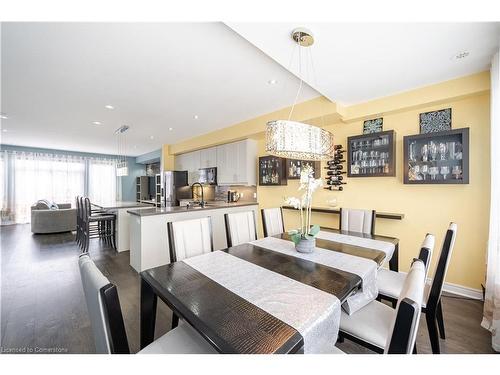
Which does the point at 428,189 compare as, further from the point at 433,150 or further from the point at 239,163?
the point at 239,163

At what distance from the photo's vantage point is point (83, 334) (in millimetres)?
1833

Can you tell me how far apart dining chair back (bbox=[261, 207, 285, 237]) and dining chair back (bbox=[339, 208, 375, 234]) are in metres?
0.80

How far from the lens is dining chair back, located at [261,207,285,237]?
2697 millimetres

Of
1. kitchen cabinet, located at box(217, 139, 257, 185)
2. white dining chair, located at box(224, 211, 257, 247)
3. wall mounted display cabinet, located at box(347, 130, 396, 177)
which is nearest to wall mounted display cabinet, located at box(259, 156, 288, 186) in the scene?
kitchen cabinet, located at box(217, 139, 257, 185)

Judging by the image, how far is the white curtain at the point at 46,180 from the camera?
7.01 m

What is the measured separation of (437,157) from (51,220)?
8.25 metres

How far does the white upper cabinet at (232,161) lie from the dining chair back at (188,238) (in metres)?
2.54

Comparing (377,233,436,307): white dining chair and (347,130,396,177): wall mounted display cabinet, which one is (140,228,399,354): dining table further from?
(347,130,396,177): wall mounted display cabinet

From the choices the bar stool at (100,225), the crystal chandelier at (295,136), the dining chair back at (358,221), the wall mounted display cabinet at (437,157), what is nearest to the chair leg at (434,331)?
the dining chair back at (358,221)

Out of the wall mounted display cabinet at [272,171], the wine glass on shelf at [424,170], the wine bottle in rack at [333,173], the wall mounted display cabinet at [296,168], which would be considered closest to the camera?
the wine glass on shelf at [424,170]

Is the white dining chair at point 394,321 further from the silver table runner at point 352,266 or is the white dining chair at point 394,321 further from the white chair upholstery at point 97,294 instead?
A: the white chair upholstery at point 97,294

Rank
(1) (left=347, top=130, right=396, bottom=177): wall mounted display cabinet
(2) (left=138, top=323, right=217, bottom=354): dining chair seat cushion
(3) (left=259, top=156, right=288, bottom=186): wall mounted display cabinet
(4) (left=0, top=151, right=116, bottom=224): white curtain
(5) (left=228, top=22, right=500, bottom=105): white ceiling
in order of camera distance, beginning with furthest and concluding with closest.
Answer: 1. (4) (left=0, top=151, right=116, bottom=224): white curtain
2. (3) (left=259, top=156, right=288, bottom=186): wall mounted display cabinet
3. (1) (left=347, top=130, right=396, bottom=177): wall mounted display cabinet
4. (5) (left=228, top=22, right=500, bottom=105): white ceiling
5. (2) (left=138, top=323, right=217, bottom=354): dining chair seat cushion
